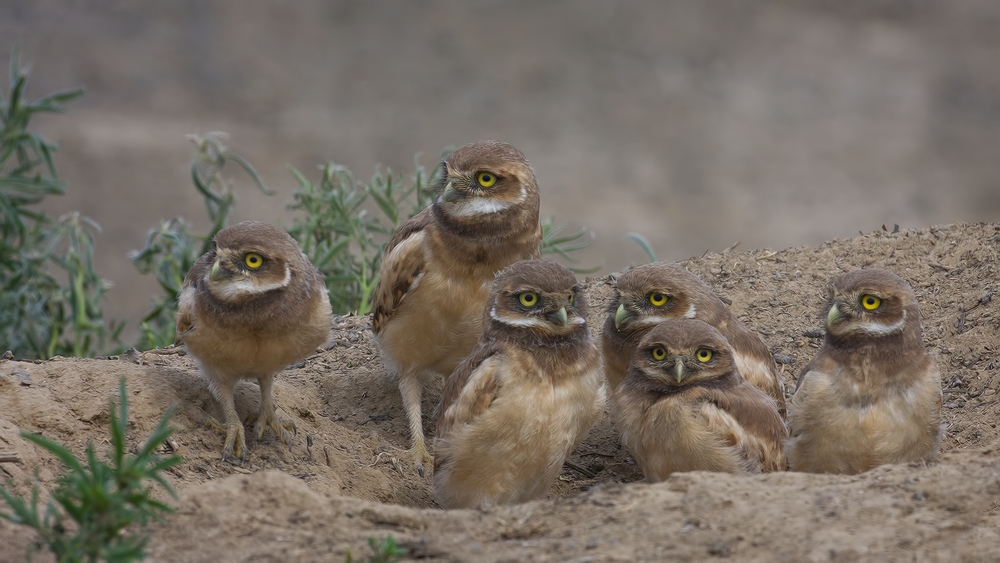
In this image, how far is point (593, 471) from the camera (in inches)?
266

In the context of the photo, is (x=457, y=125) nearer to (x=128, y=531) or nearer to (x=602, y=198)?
(x=602, y=198)

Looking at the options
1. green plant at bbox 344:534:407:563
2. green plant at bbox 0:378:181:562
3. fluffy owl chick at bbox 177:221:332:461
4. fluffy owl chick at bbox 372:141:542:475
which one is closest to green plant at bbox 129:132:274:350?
fluffy owl chick at bbox 372:141:542:475

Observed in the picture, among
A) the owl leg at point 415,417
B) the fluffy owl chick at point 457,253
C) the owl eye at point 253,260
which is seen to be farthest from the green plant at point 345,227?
the owl eye at point 253,260

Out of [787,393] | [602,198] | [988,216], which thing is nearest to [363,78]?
[602,198]

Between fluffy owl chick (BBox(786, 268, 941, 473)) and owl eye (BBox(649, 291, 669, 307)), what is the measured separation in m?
0.95

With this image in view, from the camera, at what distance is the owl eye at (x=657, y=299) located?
6.26 meters

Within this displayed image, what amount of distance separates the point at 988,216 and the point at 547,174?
6.92m

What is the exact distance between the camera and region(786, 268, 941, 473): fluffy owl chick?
5570mm

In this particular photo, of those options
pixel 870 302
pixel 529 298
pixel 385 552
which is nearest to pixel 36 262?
pixel 529 298

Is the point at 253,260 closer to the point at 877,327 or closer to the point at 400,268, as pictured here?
the point at 400,268

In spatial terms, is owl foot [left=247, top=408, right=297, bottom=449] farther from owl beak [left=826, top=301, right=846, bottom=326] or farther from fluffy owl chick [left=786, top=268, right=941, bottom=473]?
owl beak [left=826, top=301, right=846, bottom=326]

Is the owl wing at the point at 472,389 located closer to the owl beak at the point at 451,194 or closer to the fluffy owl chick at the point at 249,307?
the fluffy owl chick at the point at 249,307

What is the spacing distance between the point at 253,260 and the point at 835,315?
10.1ft

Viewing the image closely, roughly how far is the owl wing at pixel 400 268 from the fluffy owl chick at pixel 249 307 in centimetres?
92
